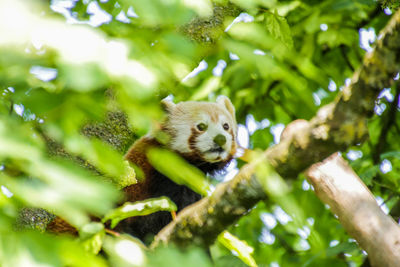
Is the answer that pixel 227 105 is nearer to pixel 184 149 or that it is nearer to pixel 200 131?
pixel 200 131

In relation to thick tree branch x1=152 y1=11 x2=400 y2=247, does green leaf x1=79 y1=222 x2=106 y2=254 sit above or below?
below

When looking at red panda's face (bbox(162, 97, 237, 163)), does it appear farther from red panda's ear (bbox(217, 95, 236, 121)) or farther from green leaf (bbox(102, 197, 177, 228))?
green leaf (bbox(102, 197, 177, 228))

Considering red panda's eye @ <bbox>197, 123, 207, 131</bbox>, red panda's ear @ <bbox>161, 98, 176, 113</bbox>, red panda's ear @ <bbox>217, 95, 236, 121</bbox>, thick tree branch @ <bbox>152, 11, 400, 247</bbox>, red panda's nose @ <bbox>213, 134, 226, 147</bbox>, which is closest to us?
thick tree branch @ <bbox>152, 11, 400, 247</bbox>


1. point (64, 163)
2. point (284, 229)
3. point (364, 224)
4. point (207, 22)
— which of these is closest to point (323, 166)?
point (364, 224)

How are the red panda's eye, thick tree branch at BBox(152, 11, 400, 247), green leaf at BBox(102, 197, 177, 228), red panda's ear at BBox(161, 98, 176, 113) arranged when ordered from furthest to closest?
red panda's ear at BBox(161, 98, 176, 113), the red panda's eye, green leaf at BBox(102, 197, 177, 228), thick tree branch at BBox(152, 11, 400, 247)

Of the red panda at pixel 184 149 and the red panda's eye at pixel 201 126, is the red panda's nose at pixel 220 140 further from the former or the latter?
the red panda's eye at pixel 201 126

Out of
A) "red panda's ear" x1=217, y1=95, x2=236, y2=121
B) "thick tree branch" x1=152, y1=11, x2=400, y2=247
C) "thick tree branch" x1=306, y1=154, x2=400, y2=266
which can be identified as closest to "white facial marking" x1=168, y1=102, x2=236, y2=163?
"red panda's ear" x1=217, y1=95, x2=236, y2=121

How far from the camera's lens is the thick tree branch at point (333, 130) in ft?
4.40

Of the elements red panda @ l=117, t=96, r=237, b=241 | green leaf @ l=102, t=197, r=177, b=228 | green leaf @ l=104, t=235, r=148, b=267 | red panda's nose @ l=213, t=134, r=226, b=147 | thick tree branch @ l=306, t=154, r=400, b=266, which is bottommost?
red panda @ l=117, t=96, r=237, b=241

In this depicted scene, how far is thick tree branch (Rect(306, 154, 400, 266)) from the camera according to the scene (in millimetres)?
2436

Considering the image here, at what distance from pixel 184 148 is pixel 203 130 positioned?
0.24 m

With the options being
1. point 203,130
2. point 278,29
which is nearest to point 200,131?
point 203,130

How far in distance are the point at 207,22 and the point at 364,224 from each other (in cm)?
143

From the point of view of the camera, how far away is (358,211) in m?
2.56
